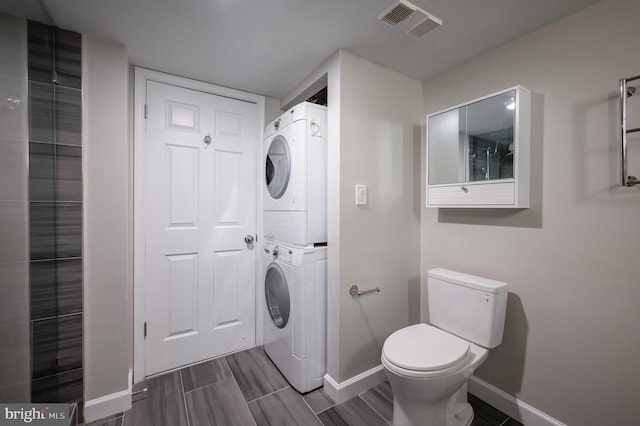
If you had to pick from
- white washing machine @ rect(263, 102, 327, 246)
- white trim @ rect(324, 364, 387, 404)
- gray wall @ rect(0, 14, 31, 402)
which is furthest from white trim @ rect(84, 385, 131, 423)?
white washing machine @ rect(263, 102, 327, 246)

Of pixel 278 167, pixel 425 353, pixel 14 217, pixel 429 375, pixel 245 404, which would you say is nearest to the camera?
pixel 14 217

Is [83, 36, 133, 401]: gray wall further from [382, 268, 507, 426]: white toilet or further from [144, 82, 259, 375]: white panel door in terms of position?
[382, 268, 507, 426]: white toilet

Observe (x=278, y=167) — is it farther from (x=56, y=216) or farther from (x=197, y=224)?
(x=56, y=216)

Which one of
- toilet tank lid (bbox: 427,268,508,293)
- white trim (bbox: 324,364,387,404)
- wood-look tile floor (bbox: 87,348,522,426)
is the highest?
toilet tank lid (bbox: 427,268,508,293)

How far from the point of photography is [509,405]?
1.55 m

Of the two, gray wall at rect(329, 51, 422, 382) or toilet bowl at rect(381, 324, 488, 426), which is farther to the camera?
gray wall at rect(329, 51, 422, 382)

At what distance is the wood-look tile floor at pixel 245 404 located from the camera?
152 cm

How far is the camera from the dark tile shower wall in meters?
1.31

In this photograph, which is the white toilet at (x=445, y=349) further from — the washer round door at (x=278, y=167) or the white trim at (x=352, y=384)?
the washer round door at (x=278, y=167)

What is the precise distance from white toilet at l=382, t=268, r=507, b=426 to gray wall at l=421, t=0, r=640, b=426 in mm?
212

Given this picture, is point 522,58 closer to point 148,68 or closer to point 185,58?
point 185,58

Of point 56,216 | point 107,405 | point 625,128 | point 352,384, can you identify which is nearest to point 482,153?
point 625,128

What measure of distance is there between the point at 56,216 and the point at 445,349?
2.19 m

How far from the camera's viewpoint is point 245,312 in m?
2.27
